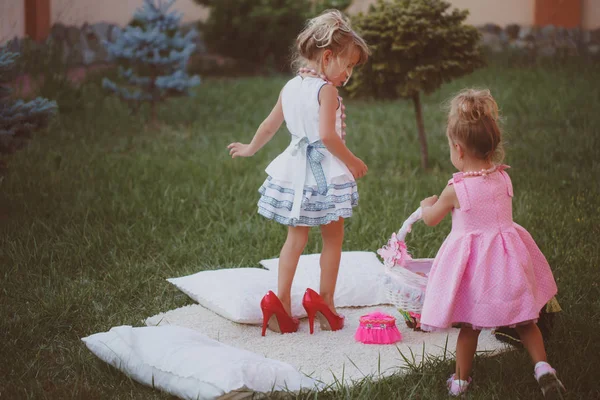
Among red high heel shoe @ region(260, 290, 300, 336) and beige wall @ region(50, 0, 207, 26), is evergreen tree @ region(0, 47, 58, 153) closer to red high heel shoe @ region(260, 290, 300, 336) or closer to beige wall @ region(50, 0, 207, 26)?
red high heel shoe @ region(260, 290, 300, 336)

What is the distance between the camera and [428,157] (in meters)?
6.24

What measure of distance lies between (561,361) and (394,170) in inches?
127

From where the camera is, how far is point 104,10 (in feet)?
32.2

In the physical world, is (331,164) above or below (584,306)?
above

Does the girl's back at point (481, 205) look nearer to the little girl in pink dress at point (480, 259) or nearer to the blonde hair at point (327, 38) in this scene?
the little girl in pink dress at point (480, 259)

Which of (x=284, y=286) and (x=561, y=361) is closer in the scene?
(x=561, y=361)

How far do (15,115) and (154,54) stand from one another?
10.1 ft

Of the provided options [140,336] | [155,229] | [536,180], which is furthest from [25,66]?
[140,336]

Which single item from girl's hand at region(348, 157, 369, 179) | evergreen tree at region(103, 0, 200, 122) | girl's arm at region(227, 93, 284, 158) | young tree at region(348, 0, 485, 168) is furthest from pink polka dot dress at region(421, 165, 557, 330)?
evergreen tree at region(103, 0, 200, 122)

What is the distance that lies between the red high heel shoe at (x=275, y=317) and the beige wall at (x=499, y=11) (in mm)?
7833

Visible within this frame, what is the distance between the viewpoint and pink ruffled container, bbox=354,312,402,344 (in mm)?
3248

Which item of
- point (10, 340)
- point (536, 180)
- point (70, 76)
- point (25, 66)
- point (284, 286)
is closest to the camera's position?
point (10, 340)

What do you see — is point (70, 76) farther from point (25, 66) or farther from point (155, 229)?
point (155, 229)

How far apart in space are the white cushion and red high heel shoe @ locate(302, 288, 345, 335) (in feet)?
0.56
